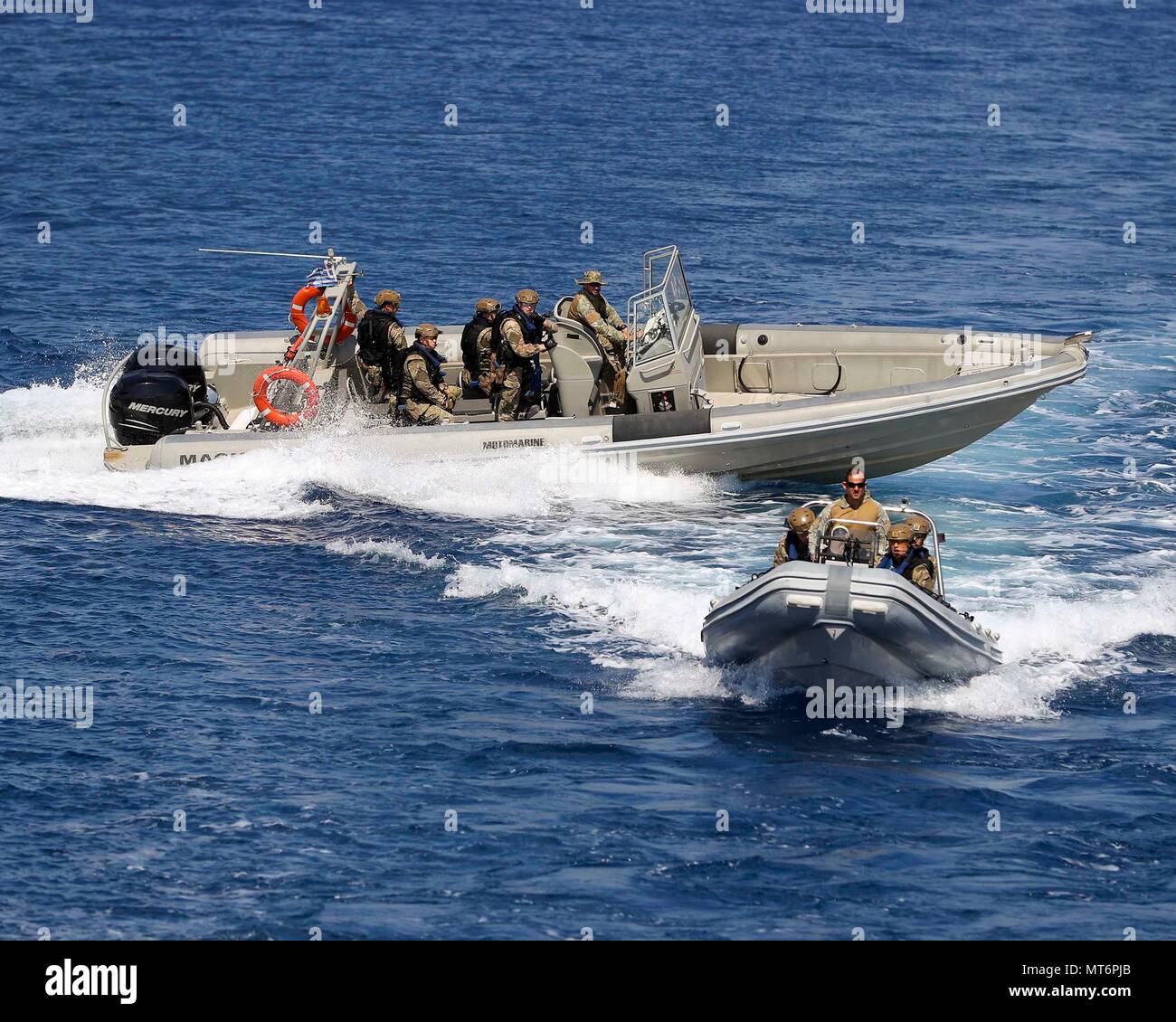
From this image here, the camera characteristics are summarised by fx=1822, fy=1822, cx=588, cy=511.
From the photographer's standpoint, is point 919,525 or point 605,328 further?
point 605,328

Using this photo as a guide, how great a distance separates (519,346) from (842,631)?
260 inches

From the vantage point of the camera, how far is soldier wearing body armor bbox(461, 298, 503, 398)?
19672mm

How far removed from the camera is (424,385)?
19719mm

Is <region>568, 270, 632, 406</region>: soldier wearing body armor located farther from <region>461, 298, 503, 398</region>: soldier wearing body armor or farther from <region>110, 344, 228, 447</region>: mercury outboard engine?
<region>110, 344, 228, 447</region>: mercury outboard engine

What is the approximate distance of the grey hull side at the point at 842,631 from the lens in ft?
45.5

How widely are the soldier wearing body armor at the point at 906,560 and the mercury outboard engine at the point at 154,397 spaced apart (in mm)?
8571

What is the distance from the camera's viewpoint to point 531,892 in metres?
11.9
